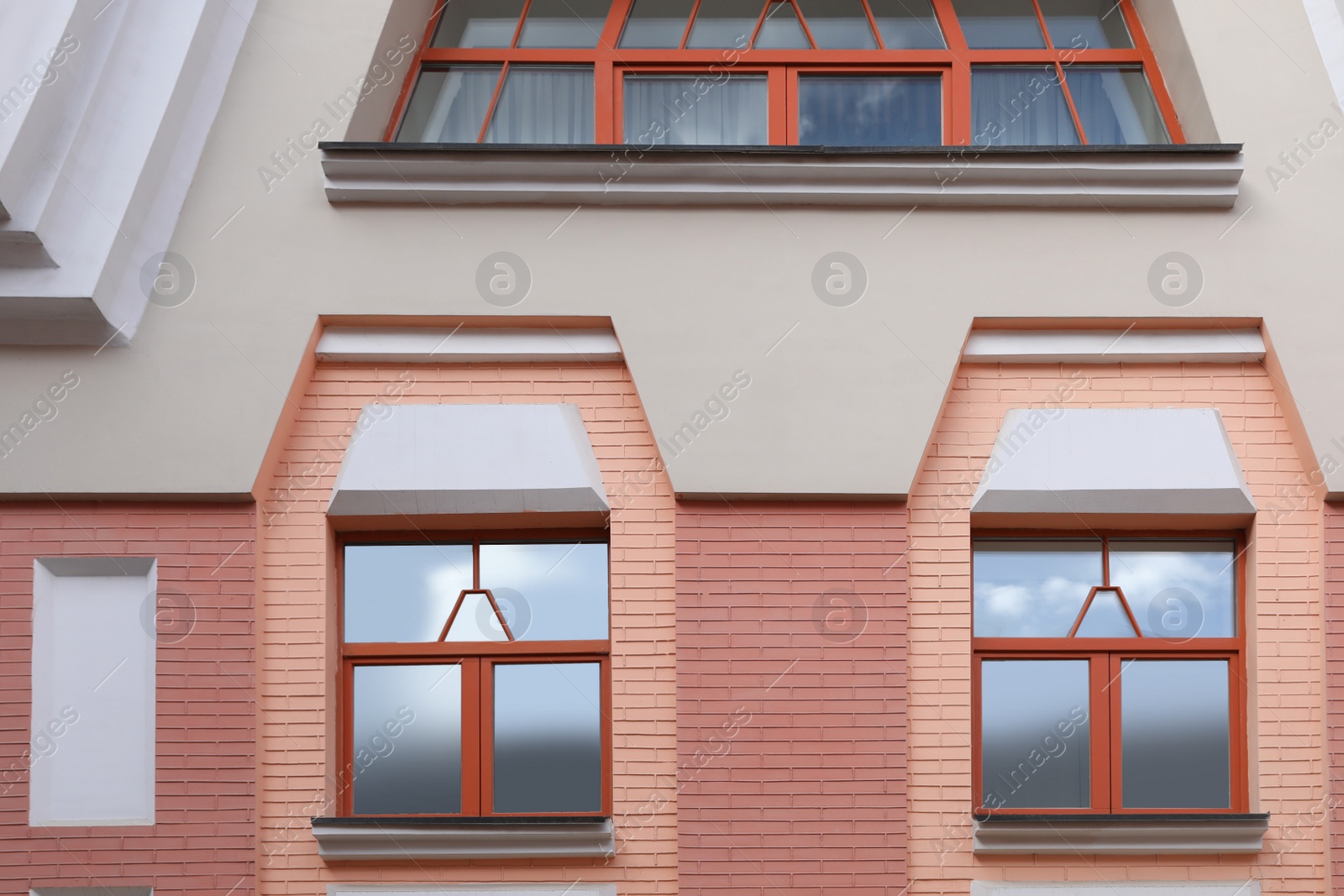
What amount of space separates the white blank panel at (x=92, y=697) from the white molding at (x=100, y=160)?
1375 mm

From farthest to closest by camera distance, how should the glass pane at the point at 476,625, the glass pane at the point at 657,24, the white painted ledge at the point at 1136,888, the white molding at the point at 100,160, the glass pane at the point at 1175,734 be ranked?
the glass pane at the point at 657,24, the glass pane at the point at 476,625, the glass pane at the point at 1175,734, the white painted ledge at the point at 1136,888, the white molding at the point at 100,160

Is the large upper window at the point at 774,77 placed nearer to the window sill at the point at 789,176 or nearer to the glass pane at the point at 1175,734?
the window sill at the point at 789,176

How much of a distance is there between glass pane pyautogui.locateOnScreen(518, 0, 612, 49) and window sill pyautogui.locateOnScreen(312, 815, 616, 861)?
4745 mm

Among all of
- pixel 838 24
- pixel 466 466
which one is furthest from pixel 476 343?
pixel 838 24

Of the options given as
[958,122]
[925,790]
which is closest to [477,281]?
[958,122]

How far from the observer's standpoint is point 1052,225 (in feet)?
21.9

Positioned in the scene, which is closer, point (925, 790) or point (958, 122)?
point (925, 790)

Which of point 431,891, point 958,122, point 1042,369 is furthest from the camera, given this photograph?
point 958,122

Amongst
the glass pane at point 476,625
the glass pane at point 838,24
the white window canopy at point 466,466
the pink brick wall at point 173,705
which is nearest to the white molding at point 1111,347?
the glass pane at point 838,24

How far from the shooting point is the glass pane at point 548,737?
6.67 meters

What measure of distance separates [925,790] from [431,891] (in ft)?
9.06

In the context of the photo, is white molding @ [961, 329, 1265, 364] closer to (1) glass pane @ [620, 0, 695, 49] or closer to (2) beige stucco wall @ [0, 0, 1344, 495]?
(2) beige stucco wall @ [0, 0, 1344, 495]

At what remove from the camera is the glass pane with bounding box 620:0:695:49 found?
7.54m

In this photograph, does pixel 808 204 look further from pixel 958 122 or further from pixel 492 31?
pixel 492 31
